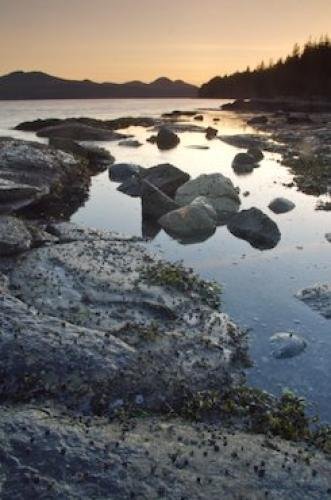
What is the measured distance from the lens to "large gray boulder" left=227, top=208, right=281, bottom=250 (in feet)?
68.2

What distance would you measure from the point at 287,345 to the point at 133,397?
14.3ft

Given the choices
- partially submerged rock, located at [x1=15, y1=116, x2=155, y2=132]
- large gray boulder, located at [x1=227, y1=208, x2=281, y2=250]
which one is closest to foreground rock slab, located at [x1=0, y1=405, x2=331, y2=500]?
large gray boulder, located at [x1=227, y1=208, x2=281, y2=250]

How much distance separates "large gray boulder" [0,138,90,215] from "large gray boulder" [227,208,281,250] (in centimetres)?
1003

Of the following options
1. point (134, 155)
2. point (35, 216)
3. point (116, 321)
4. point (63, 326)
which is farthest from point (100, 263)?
point (134, 155)

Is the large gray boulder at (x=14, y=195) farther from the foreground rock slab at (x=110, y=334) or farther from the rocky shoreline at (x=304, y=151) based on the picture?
the rocky shoreline at (x=304, y=151)

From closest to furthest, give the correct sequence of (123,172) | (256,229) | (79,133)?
(256,229), (123,172), (79,133)

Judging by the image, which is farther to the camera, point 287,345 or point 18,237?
point 18,237

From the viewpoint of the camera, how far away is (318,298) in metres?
15.0

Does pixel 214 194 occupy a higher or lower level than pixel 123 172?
lower

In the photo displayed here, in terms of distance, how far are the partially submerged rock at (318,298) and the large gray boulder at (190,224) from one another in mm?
6597

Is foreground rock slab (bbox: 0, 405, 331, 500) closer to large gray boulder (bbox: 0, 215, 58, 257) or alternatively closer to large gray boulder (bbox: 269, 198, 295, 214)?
large gray boulder (bbox: 0, 215, 58, 257)

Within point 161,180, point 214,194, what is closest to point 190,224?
point 214,194

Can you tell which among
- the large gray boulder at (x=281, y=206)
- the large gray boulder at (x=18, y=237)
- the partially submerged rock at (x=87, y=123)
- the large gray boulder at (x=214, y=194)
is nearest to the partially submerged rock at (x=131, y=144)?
the partially submerged rock at (x=87, y=123)

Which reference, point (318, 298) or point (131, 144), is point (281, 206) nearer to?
point (318, 298)
